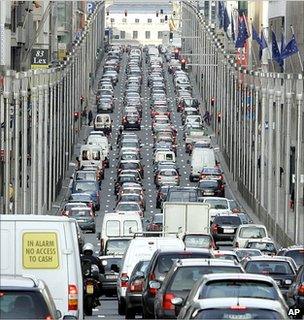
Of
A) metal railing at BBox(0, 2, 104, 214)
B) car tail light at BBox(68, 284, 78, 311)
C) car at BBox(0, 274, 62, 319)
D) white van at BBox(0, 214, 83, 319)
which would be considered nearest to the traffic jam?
car tail light at BBox(68, 284, 78, 311)

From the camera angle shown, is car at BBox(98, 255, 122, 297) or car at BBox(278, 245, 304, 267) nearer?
car at BBox(98, 255, 122, 297)

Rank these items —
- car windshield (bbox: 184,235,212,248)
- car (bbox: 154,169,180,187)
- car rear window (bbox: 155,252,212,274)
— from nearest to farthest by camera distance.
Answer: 1. car rear window (bbox: 155,252,212,274)
2. car windshield (bbox: 184,235,212,248)
3. car (bbox: 154,169,180,187)

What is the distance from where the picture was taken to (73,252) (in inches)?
1051

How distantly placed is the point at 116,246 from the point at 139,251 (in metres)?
12.9

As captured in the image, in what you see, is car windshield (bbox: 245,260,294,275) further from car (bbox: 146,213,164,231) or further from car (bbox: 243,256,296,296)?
car (bbox: 146,213,164,231)

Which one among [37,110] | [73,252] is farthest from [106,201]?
[73,252]

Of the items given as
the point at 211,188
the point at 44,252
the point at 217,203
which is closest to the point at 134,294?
the point at 44,252

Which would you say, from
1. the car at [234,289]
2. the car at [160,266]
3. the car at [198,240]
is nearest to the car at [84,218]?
the car at [198,240]

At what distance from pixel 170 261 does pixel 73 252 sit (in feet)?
19.6

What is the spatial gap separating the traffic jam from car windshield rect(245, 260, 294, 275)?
28mm

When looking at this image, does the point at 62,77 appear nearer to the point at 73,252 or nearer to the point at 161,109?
the point at 161,109

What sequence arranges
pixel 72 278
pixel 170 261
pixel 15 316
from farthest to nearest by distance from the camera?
pixel 170 261 → pixel 72 278 → pixel 15 316

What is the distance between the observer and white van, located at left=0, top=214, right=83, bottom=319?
26.5 metres

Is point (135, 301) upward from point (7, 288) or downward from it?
downward
